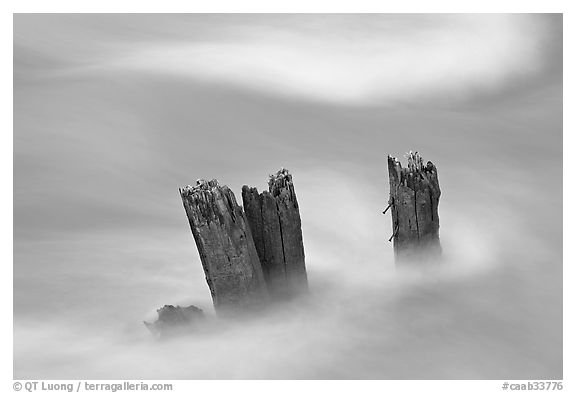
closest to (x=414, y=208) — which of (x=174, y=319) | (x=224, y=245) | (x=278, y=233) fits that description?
(x=278, y=233)

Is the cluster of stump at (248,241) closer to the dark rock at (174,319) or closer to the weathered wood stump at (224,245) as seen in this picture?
the weathered wood stump at (224,245)

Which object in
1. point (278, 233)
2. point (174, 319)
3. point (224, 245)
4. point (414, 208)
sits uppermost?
point (414, 208)

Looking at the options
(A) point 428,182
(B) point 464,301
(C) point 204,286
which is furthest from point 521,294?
(C) point 204,286

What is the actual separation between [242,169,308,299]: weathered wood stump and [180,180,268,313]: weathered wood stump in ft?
0.63

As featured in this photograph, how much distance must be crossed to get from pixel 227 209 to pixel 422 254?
6.42 feet

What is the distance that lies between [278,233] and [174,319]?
1.15 m

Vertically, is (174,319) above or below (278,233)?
below

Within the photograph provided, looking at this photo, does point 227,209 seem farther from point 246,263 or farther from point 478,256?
point 478,256

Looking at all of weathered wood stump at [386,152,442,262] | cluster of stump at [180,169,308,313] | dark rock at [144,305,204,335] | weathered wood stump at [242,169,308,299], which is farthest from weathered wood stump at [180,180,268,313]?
weathered wood stump at [386,152,442,262]

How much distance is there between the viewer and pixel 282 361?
316 inches

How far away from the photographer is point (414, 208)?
8.38 meters

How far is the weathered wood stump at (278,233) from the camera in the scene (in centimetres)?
802

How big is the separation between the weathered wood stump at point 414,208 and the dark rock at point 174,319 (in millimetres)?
1872

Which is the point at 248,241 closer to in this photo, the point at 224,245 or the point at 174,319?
the point at 224,245
